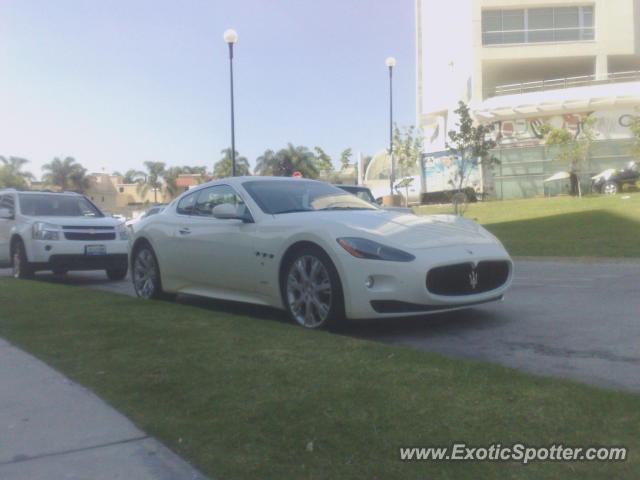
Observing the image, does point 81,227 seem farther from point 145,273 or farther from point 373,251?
point 373,251

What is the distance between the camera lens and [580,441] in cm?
290

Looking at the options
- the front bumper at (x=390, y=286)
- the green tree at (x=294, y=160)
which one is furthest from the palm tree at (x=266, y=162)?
the front bumper at (x=390, y=286)

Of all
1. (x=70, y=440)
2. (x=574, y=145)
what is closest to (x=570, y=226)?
(x=574, y=145)

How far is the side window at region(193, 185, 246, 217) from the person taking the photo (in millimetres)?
7051

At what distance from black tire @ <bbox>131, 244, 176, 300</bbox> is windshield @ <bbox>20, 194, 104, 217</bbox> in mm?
4433

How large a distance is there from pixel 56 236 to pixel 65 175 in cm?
7378

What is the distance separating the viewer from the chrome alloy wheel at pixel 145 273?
26.4 ft

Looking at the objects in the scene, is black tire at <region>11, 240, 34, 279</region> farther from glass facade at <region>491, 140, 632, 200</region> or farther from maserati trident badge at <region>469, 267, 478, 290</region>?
glass facade at <region>491, 140, 632, 200</region>

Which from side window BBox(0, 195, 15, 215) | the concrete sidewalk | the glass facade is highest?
the glass facade

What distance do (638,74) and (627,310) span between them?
36701 millimetres

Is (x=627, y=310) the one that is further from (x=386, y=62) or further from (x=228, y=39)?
(x=386, y=62)

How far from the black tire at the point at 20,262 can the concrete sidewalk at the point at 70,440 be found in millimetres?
7707

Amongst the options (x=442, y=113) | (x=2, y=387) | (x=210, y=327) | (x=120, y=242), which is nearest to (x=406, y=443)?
(x=2, y=387)

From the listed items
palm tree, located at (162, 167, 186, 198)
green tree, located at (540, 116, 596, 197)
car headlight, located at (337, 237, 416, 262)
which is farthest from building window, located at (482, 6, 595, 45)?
palm tree, located at (162, 167, 186, 198)
